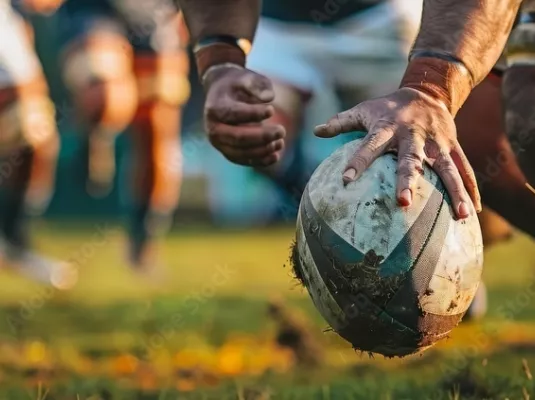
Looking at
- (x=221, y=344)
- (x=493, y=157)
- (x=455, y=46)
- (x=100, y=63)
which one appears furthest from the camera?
(x=100, y=63)

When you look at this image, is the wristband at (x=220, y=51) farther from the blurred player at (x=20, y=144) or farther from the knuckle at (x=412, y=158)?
the blurred player at (x=20, y=144)

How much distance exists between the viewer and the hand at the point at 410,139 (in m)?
2.18

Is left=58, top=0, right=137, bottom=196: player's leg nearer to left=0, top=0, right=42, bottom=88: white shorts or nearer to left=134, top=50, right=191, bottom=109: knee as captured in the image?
left=134, top=50, right=191, bottom=109: knee

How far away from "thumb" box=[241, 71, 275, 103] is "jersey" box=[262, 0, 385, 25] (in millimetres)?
6750

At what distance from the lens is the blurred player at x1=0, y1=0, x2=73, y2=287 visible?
257 inches

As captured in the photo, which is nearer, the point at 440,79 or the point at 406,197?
the point at 406,197

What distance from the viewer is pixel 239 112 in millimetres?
2861

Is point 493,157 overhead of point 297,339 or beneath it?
overhead

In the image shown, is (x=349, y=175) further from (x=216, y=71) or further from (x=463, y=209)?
(x=216, y=71)

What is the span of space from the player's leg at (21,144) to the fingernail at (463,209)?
4.72m

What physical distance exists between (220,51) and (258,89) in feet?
A: 1.12

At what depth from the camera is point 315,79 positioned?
988 cm

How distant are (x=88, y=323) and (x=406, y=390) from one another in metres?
2.80

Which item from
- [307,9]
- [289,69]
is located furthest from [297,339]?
[307,9]
